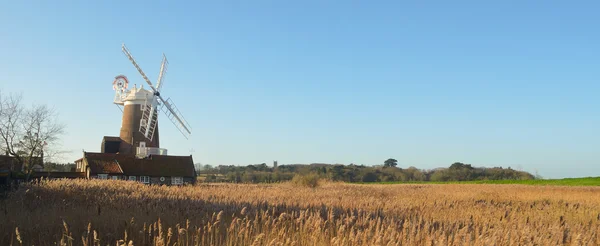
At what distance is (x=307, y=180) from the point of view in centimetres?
3359

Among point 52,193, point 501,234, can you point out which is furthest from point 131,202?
point 501,234

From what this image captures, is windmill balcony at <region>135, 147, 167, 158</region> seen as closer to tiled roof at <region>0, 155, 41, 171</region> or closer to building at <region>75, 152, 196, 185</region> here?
building at <region>75, 152, 196, 185</region>

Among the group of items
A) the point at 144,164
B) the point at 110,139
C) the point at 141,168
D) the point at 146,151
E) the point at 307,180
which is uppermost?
the point at 110,139

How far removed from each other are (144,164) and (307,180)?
2507 centimetres

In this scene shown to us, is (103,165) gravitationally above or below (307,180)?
above

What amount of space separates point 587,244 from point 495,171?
75.2 meters

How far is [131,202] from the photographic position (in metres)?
10.9

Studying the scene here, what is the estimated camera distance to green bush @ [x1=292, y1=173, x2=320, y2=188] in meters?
33.2

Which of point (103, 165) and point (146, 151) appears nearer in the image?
point (103, 165)

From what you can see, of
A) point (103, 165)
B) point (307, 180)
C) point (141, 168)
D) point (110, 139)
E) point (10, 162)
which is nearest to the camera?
point (307, 180)

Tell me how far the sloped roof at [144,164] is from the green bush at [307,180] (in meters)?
21.5

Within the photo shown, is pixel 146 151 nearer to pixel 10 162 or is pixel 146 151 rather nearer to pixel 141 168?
pixel 141 168

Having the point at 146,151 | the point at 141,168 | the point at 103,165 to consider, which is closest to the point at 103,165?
the point at 103,165

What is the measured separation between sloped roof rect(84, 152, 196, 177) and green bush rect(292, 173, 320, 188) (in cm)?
2148
